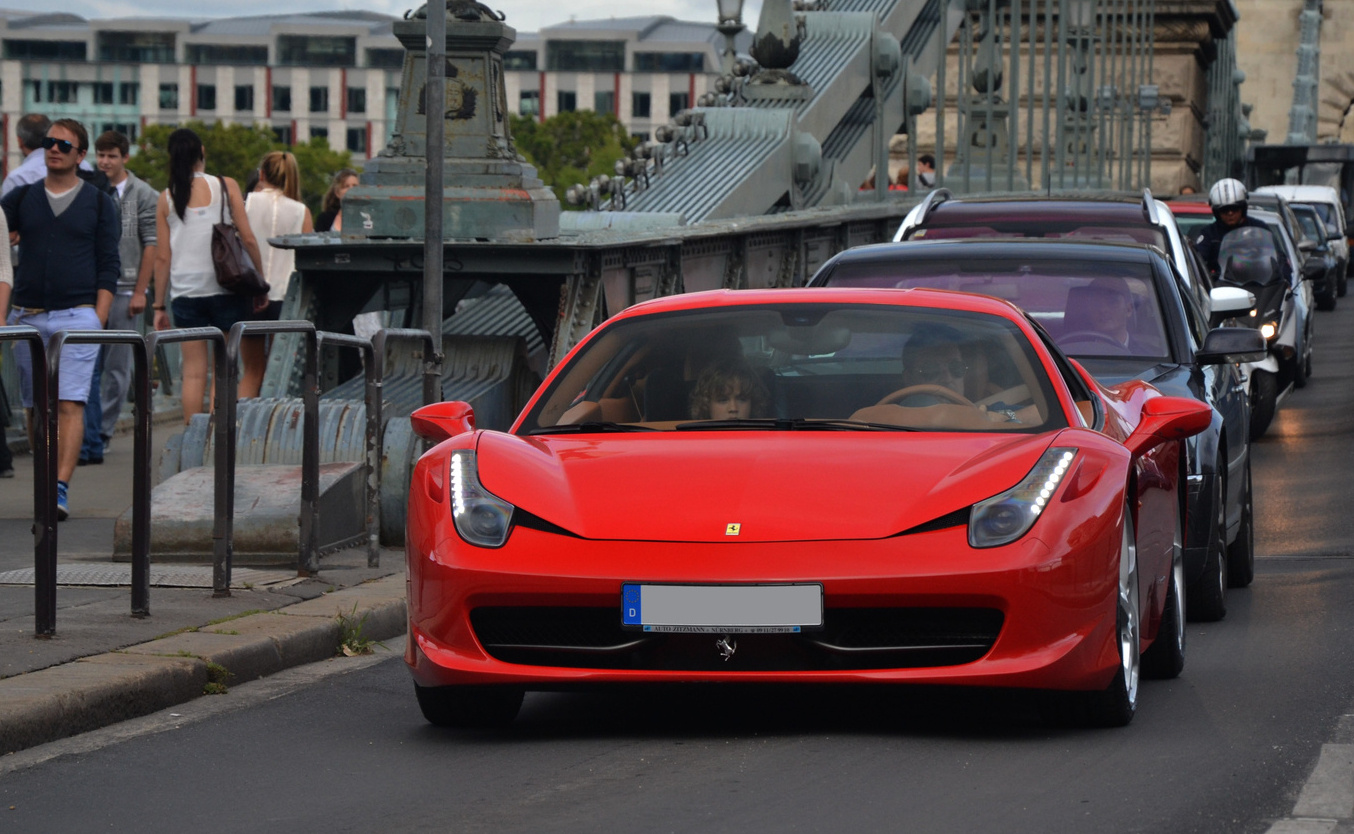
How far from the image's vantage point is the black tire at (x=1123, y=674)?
588 centimetres

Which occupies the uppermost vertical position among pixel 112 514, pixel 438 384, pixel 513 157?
pixel 513 157

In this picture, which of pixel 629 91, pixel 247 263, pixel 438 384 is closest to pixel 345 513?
pixel 438 384

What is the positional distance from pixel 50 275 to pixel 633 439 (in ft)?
19.2

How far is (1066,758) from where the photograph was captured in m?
5.59

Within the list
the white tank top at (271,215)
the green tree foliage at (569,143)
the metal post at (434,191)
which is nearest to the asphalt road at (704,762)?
the metal post at (434,191)

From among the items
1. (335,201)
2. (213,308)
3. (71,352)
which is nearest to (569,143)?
(335,201)

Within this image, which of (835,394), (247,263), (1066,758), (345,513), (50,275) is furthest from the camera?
(247,263)

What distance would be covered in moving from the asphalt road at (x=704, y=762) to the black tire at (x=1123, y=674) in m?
0.08

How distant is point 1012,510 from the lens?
568 centimetres

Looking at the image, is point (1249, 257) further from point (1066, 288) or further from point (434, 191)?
point (434, 191)

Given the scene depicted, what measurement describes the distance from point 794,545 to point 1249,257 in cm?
1299

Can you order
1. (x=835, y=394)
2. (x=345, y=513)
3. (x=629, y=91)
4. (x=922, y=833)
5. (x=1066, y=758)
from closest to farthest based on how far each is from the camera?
(x=922, y=833) < (x=1066, y=758) < (x=835, y=394) < (x=345, y=513) < (x=629, y=91)

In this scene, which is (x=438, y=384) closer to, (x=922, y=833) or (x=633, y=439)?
(x=633, y=439)

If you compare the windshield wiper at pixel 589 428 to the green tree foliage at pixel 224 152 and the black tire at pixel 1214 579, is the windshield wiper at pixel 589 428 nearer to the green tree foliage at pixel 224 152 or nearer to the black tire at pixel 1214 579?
the black tire at pixel 1214 579
